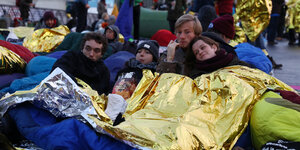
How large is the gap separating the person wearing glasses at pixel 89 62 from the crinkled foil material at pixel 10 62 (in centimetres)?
52

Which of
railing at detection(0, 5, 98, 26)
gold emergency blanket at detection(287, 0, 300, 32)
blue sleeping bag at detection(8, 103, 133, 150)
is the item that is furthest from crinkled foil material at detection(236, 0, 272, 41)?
railing at detection(0, 5, 98, 26)

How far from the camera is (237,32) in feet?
16.1

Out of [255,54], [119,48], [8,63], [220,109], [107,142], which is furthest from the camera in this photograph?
[119,48]

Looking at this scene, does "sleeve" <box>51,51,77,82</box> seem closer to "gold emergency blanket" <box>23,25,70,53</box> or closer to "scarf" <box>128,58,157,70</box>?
"scarf" <box>128,58,157,70</box>

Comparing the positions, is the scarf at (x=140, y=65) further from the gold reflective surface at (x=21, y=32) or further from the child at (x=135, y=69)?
the gold reflective surface at (x=21, y=32)

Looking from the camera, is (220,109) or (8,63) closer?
(220,109)

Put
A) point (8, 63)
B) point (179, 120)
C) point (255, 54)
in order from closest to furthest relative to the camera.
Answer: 1. point (179, 120)
2. point (8, 63)
3. point (255, 54)

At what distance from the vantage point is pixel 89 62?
288cm

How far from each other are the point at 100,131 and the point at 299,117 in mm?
1137

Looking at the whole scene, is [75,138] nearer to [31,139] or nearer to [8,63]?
[31,139]

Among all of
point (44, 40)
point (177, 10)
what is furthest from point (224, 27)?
point (44, 40)

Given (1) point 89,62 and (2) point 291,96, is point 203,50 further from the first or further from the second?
(1) point 89,62

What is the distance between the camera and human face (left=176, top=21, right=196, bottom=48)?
2.80m

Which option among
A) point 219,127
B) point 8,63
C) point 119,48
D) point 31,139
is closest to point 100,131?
point 31,139
